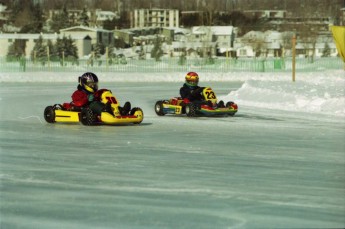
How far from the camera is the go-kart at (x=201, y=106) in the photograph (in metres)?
13.8

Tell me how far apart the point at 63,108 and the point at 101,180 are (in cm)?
588

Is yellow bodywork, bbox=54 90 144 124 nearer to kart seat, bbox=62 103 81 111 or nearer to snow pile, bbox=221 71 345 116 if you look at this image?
kart seat, bbox=62 103 81 111

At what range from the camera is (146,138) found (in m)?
10.5

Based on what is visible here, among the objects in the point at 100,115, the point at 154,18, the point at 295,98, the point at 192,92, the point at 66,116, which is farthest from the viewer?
the point at 154,18

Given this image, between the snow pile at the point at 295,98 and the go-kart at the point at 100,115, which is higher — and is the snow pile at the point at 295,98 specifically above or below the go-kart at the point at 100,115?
below

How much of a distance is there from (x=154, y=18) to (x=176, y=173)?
164897 millimetres

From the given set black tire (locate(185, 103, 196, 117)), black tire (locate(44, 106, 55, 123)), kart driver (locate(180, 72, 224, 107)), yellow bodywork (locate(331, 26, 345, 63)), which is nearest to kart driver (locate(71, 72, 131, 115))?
black tire (locate(44, 106, 55, 123))

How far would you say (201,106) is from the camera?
542 inches

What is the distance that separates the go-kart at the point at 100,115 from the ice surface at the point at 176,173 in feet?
Result: 0.50

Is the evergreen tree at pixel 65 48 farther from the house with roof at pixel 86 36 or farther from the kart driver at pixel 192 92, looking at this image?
the kart driver at pixel 192 92

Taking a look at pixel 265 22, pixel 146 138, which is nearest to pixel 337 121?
pixel 146 138

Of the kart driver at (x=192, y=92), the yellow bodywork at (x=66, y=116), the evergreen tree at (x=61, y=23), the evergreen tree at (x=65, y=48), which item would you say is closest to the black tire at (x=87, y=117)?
the yellow bodywork at (x=66, y=116)

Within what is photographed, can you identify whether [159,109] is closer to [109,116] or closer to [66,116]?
[66,116]

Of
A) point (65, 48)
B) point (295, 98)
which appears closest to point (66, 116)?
point (295, 98)
